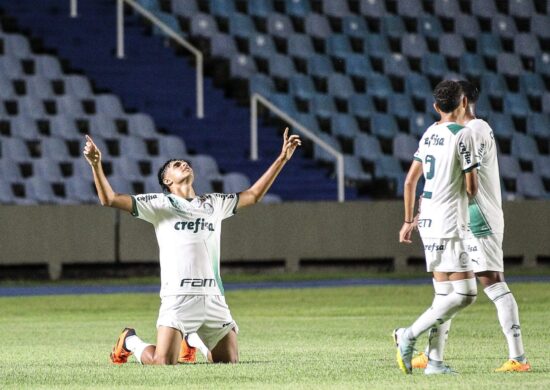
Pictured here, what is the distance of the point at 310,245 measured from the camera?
2372 cm

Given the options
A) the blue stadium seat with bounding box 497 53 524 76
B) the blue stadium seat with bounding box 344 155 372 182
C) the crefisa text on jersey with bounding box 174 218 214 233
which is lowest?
the crefisa text on jersey with bounding box 174 218 214 233

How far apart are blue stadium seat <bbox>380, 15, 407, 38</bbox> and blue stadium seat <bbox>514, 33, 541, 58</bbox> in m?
2.42

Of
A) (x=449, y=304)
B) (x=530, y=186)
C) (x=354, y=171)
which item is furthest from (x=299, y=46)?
(x=449, y=304)

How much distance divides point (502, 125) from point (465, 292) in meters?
19.7

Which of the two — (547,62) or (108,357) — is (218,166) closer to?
(547,62)

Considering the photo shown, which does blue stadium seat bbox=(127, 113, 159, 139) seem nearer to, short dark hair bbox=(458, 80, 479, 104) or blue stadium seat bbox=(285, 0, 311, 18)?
blue stadium seat bbox=(285, 0, 311, 18)

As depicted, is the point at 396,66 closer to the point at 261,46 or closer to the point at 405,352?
the point at 261,46

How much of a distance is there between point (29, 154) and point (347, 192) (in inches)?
223

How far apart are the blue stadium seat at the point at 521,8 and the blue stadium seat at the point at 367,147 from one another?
16.1 ft

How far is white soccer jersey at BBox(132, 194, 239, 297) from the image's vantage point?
31.2 ft

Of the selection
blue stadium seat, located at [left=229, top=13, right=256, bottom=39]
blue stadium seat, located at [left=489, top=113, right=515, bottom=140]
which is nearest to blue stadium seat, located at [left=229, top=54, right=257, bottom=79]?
blue stadium seat, located at [left=229, top=13, right=256, bottom=39]

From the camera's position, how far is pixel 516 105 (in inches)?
1115

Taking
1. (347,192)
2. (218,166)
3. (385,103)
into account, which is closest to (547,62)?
(385,103)

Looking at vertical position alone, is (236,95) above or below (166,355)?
above
